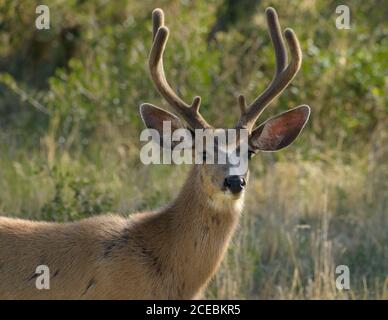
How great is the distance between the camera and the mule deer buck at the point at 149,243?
585 centimetres

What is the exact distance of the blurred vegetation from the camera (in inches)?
321

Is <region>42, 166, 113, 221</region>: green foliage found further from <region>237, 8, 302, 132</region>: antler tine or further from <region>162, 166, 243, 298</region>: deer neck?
<region>237, 8, 302, 132</region>: antler tine

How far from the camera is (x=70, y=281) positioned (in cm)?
587

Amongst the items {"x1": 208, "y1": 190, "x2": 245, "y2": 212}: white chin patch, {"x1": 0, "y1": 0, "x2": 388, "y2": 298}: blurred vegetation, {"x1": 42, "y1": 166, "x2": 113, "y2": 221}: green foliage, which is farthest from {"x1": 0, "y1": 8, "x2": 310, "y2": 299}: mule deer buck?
{"x1": 42, "y1": 166, "x2": 113, "y2": 221}: green foliage

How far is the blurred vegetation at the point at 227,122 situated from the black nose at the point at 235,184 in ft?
5.70

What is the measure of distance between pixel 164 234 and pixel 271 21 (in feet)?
5.81

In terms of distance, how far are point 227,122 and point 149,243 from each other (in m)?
5.47

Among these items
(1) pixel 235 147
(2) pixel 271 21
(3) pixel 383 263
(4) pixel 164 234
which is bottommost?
(3) pixel 383 263

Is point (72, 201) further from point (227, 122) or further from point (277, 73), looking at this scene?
point (227, 122)

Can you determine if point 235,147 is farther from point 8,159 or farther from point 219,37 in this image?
point 219,37

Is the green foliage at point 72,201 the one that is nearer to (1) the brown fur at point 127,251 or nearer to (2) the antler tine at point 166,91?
(1) the brown fur at point 127,251

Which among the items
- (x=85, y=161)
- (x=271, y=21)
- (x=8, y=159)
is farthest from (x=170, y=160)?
(x=271, y=21)

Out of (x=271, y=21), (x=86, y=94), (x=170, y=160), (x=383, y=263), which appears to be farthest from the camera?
(x=86, y=94)

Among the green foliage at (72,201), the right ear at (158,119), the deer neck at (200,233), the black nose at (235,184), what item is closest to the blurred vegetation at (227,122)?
the green foliage at (72,201)
